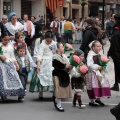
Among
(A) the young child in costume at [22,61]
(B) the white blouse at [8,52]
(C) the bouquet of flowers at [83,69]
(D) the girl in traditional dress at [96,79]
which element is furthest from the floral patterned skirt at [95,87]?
(B) the white blouse at [8,52]

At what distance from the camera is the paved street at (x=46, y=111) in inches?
346

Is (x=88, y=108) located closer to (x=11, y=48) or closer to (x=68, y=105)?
(x=68, y=105)

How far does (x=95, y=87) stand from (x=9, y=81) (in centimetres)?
180

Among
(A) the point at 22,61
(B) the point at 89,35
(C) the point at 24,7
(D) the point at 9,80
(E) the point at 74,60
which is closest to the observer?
(E) the point at 74,60

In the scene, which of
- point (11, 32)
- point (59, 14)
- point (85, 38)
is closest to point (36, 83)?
point (85, 38)

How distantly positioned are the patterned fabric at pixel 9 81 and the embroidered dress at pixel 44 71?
46 cm

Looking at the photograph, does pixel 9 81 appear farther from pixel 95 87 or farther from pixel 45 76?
pixel 95 87

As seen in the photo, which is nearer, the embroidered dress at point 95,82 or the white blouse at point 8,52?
the embroidered dress at point 95,82

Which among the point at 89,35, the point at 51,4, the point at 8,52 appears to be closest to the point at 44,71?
the point at 8,52

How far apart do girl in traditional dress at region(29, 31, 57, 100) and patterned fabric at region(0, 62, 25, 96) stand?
462 millimetres

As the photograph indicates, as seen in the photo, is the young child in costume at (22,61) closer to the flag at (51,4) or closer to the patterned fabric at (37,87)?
the patterned fabric at (37,87)

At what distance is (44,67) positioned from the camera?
10.4 m

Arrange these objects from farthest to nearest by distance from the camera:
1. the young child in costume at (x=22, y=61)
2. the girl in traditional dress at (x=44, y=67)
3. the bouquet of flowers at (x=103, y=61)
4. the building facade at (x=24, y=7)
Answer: the building facade at (x=24, y=7), the young child in costume at (x=22, y=61), the girl in traditional dress at (x=44, y=67), the bouquet of flowers at (x=103, y=61)

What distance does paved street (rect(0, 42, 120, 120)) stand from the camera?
8.79 meters
